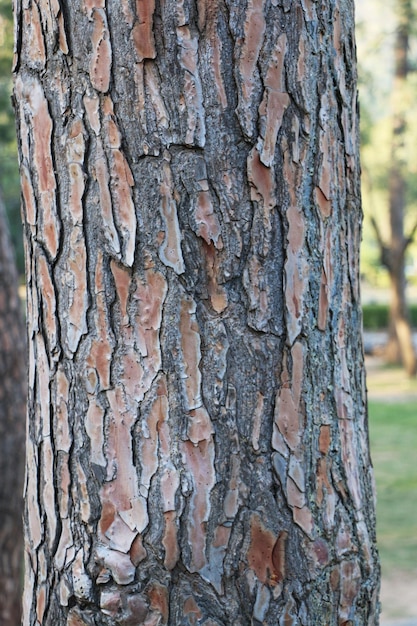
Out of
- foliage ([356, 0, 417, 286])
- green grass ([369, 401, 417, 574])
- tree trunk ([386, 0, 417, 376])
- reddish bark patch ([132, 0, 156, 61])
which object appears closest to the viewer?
reddish bark patch ([132, 0, 156, 61])

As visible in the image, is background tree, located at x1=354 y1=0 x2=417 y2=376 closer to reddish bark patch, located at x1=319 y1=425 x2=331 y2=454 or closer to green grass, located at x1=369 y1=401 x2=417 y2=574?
green grass, located at x1=369 y1=401 x2=417 y2=574

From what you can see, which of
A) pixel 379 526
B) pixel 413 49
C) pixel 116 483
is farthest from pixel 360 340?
pixel 413 49

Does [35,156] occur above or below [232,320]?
above

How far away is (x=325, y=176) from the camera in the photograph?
1238 mm

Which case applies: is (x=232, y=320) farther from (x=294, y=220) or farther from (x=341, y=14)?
(x=341, y=14)

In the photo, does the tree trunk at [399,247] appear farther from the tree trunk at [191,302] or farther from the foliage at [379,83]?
the tree trunk at [191,302]

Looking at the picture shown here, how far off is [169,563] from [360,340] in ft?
1.68

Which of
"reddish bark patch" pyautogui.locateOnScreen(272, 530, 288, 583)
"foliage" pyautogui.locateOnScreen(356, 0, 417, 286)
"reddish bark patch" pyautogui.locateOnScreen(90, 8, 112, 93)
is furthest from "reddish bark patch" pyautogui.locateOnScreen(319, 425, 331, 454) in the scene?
"foliage" pyautogui.locateOnScreen(356, 0, 417, 286)

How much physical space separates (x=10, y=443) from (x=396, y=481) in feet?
17.3

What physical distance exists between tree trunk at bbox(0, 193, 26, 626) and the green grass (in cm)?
297

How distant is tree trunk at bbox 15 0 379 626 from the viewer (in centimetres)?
117

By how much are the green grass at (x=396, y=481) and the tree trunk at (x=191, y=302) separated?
4819 millimetres

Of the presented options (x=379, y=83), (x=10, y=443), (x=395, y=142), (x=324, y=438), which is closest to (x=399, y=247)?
(x=395, y=142)

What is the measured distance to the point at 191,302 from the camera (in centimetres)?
118
